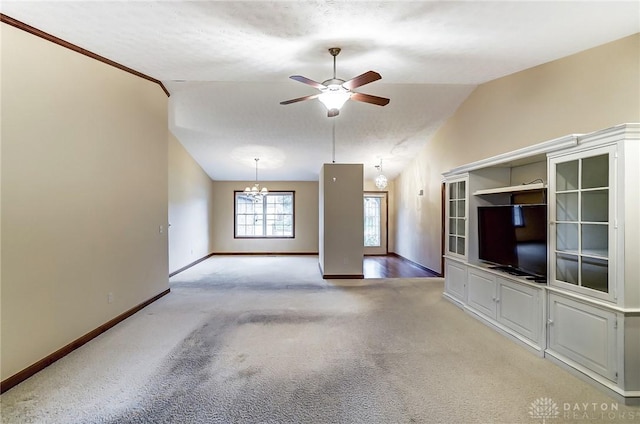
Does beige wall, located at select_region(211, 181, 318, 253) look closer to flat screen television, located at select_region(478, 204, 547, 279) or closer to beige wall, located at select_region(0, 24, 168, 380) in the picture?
beige wall, located at select_region(0, 24, 168, 380)

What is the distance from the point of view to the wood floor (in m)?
6.53

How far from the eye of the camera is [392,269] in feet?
23.6

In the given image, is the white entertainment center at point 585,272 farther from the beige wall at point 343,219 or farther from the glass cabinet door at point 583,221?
the beige wall at point 343,219

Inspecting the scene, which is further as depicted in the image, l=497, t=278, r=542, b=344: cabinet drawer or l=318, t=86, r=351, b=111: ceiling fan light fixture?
l=318, t=86, r=351, b=111: ceiling fan light fixture

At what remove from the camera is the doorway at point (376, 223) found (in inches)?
374

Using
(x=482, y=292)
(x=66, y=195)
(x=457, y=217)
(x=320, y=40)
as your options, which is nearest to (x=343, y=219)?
(x=457, y=217)

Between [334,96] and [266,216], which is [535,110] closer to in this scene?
[334,96]

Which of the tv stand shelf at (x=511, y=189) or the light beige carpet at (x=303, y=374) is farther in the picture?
the tv stand shelf at (x=511, y=189)

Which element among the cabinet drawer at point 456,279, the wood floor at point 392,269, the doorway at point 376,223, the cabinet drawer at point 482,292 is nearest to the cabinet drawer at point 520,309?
the cabinet drawer at point 482,292

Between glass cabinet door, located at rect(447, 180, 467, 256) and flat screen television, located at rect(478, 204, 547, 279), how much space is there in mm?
307

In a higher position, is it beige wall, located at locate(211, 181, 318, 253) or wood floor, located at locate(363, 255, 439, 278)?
beige wall, located at locate(211, 181, 318, 253)

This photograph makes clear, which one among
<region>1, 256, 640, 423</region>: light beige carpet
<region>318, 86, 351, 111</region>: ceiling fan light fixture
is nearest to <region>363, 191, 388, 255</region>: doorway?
<region>1, 256, 640, 423</region>: light beige carpet

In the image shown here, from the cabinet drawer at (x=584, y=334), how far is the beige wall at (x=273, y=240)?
7.56 meters

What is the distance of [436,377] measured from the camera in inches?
97.2
